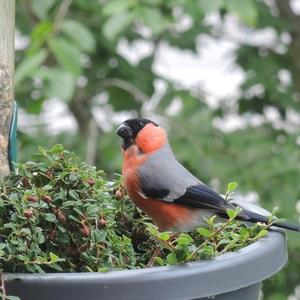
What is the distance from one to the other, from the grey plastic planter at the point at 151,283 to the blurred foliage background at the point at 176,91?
1.31 metres

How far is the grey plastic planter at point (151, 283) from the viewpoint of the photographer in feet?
4.62

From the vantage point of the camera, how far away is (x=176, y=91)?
133 inches

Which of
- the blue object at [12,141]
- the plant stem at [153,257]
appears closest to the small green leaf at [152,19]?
the blue object at [12,141]

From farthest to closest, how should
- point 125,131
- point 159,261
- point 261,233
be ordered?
1. point 125,131
2. point 261,233
3. point 159,261

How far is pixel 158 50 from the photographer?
3.74 metres

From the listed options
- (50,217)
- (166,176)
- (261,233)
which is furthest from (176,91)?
(50,217)

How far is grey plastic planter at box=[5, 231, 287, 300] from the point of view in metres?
1.41

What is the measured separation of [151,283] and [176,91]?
1.99 m

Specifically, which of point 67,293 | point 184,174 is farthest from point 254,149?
point 67,293

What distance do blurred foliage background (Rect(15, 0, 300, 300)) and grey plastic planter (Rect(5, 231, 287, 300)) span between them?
1310 millimetres

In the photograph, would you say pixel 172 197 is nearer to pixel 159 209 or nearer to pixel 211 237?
pixel 159 209

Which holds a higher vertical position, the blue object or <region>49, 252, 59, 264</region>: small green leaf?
the blue object

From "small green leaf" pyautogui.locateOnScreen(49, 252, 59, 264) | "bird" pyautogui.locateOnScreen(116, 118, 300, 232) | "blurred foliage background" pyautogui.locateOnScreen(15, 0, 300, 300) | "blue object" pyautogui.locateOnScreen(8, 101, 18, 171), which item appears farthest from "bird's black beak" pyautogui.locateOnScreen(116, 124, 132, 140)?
"blurred foliage background" pyautogui.locateOnScreen(15, 0, 300, 300)

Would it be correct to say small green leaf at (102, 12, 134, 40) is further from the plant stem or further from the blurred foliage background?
the plant stem
